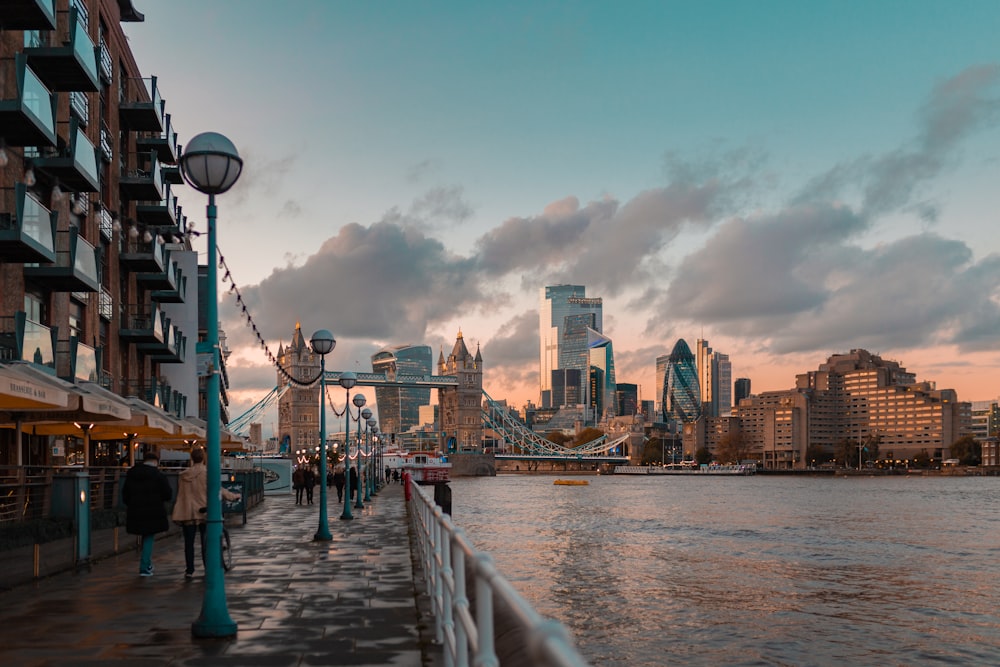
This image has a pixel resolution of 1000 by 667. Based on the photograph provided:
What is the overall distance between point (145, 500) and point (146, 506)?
12 centimetres

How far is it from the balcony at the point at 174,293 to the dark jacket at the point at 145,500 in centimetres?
3042

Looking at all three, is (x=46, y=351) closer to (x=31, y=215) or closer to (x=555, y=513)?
(x=31, y=215)

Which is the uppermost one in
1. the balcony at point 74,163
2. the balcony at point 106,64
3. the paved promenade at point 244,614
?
the balcony at point 106,64

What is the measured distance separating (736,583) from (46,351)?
1959 cm

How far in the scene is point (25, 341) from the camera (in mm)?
25406

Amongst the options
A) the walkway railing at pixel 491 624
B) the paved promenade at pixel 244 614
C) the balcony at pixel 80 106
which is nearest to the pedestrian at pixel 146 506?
the paved promenade at pixel 244 614

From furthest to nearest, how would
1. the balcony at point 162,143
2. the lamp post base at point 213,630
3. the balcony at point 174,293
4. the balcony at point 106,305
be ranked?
the balcony at point 174,293 < the balcony at point 162,143 < the balcony at point 106,305 < the lamp post base at point 213,630

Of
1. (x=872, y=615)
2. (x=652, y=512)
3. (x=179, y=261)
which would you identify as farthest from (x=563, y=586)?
(x=652, y=512)

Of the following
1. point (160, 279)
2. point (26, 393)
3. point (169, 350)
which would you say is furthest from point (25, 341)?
point (169, 350)

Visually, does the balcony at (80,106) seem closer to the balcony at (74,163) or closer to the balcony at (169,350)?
the balcony at (74,163)

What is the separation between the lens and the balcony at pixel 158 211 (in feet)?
146

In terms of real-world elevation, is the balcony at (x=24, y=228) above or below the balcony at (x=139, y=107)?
below

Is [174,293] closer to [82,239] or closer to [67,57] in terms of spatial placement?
[82,239]

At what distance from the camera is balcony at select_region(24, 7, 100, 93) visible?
91.4ft
